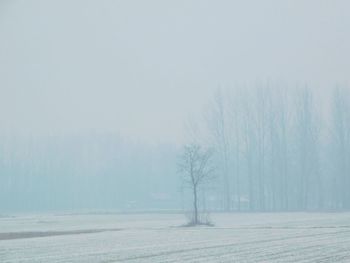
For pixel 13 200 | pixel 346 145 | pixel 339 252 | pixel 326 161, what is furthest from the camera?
pixel 13 200

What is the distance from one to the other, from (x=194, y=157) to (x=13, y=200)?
84010 mm

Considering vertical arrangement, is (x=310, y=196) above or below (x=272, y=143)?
below

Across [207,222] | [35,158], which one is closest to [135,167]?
[35,158]

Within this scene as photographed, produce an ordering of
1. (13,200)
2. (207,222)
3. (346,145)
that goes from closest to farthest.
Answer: (207,222), (346,145), (13,200)

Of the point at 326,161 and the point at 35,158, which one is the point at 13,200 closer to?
the point at 35,158

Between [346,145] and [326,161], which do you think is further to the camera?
[326,161]

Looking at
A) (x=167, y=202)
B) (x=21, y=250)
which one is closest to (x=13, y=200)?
(x=167, y=202)

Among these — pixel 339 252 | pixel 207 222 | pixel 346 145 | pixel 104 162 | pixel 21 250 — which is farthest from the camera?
pixel 104 162

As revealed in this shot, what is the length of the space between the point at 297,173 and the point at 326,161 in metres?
7.72

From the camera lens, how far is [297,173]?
89.3 meters

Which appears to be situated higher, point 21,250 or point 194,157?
point 194,157

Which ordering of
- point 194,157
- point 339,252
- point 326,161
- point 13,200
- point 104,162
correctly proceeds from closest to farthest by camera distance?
point 339,252, point 194,157, point 326,161, point 13,200, point 104,162

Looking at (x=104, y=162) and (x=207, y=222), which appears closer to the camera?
(x=207, y=222)

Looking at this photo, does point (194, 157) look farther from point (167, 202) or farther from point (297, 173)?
point (167, 202)
